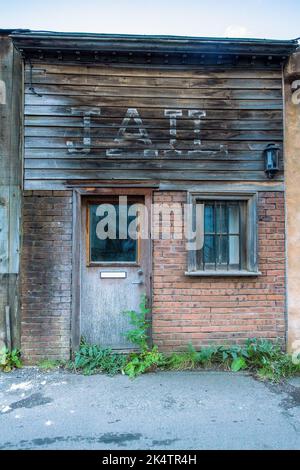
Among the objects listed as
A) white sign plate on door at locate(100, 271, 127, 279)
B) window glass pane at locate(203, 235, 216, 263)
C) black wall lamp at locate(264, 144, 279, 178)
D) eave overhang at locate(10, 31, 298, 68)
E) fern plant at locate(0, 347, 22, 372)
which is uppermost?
eave overhang at locate(10, 31, 298, 68)

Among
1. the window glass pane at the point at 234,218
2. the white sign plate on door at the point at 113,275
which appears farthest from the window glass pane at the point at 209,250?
the white sign plate on door at the point at 113,275

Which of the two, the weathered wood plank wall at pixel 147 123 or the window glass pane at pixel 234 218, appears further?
the window glass pane at pixel 234 218

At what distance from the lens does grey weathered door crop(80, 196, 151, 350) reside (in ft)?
13.6

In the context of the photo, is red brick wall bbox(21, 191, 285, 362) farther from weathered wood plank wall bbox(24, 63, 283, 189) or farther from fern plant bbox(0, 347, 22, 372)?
weathered wood plank wall bbox(24, 63, 283, 189)

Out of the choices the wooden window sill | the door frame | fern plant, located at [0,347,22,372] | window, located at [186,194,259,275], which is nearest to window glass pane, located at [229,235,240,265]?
window, located at [186,194,259,275]

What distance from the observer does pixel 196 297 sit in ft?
13.6

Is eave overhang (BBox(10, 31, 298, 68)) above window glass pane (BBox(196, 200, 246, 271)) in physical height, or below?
above

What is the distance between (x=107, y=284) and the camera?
4188 mm

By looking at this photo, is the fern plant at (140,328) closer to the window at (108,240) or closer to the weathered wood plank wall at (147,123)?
the window at (108,240)

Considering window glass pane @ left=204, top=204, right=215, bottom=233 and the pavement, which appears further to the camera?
window glass pane @ left=204, top=204, right=215, bottom=233

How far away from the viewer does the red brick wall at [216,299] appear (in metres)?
4.10

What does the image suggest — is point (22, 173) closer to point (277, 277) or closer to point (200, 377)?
point (200, 377)

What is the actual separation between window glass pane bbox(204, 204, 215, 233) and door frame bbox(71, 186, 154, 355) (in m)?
0.82

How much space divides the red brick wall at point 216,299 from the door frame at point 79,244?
0.10m
